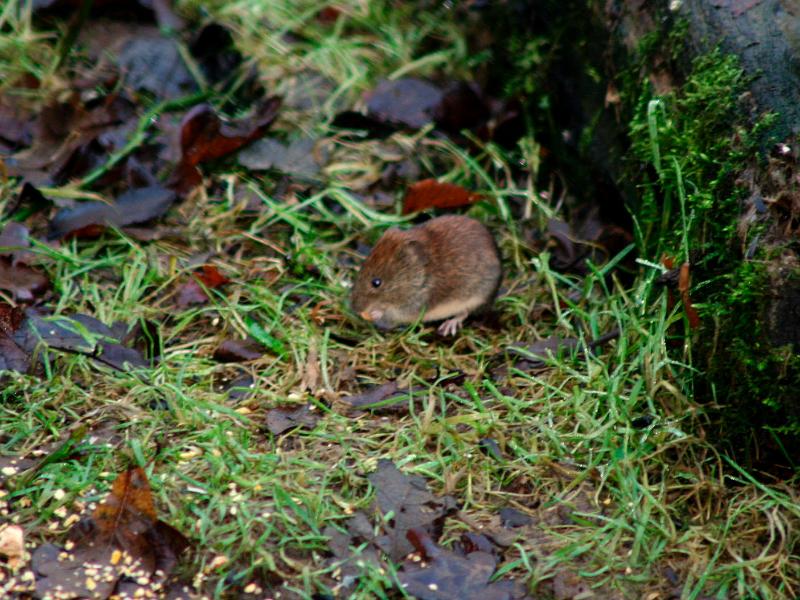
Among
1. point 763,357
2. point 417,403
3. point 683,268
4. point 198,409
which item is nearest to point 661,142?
point 683,268

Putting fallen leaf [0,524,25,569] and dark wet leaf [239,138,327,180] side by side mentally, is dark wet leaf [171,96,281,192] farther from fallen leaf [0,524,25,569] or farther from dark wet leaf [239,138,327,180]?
fallen leaf [0,524,25,569]

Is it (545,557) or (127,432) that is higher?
(545,557)

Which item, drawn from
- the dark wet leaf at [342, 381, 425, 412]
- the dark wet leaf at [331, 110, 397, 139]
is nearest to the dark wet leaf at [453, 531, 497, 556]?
the dark wet leaf at [342, 381, 425, 412]

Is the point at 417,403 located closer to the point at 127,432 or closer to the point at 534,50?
the point at 127,432

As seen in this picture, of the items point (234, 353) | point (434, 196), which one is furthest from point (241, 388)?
point (434, 196)

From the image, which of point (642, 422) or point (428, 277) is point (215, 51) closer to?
point (428, 277)
